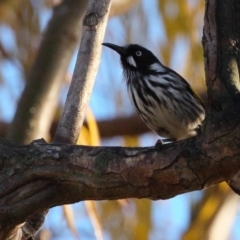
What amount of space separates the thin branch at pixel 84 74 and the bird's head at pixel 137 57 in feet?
3.76

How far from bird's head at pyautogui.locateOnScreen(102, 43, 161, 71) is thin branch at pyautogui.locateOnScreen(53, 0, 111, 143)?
1146 millimetres

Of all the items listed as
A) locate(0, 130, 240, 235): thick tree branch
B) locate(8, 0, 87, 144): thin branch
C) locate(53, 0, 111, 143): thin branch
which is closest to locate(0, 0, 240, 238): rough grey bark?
locate(0, 130, 240, 235): thick tree branch

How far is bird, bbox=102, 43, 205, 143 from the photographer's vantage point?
14.3ft

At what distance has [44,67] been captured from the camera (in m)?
4.44

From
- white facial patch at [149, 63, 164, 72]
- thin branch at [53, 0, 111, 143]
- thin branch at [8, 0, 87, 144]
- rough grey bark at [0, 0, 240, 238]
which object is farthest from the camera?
white facial patch at [149, 63, 164, 72]

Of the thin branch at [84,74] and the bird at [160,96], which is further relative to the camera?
the bird at [160,96]

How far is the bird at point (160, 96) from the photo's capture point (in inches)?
172

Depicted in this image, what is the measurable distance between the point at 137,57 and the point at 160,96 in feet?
1.45

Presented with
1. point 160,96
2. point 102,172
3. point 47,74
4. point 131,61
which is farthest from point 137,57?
point 102,172

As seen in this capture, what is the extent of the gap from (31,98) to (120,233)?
1066 millimetres

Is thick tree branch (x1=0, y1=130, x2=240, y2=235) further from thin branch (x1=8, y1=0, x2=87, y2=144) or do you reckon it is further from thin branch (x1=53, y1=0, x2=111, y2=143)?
thin branch (x1=8, y1=0, x2=87, y2=144)

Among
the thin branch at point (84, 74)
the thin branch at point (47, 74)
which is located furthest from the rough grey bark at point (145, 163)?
the thin branch at point (47, 74)

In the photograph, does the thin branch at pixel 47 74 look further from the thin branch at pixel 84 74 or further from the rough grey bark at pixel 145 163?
the rough grey bark at pixel 145 163

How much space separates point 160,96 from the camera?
446cm
